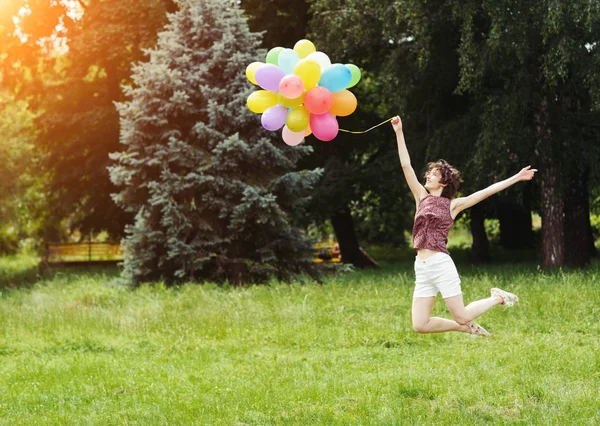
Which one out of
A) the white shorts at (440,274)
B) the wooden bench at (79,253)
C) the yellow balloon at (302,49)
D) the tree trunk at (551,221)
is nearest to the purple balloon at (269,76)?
the yellow balloon at (302,49)

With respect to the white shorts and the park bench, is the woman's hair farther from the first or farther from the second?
the park bench

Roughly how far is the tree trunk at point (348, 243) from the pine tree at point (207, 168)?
27.9 ft

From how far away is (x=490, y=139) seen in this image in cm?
1642

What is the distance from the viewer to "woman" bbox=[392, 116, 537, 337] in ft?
22.6

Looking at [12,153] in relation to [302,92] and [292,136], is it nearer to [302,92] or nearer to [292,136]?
[292,136]

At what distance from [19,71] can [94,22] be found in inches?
172

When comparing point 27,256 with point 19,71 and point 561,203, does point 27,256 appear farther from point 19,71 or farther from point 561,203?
point 561,203

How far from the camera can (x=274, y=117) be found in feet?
25.0

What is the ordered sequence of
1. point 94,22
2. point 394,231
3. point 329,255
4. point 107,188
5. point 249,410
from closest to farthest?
point 249,410, point 94,22, point 107,188, point 329,255, point 394,231

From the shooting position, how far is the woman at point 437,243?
6.90 metres

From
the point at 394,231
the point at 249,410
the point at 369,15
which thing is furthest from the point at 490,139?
the point at 394,231

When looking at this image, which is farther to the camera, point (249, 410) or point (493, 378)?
point (493, 378)

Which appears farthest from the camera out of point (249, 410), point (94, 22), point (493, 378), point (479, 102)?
point (94, 22)

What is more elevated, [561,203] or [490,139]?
[490,139]
